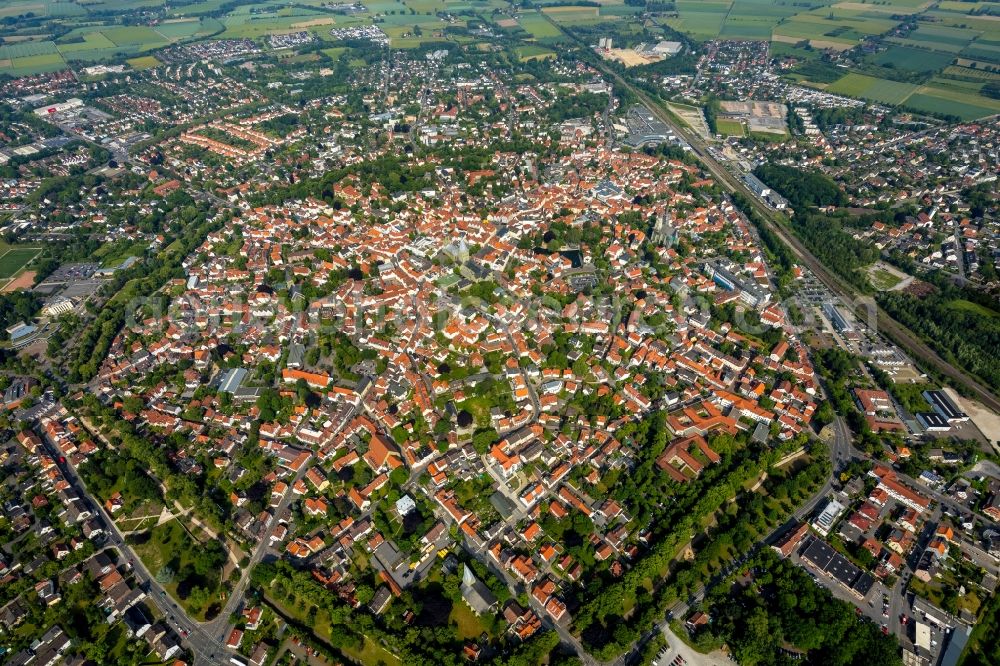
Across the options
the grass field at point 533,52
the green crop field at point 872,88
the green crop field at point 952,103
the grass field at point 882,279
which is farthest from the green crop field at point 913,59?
the grass field at point 882,279

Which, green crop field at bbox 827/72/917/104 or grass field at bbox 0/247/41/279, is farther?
green crop field at bbox 827/72/917/104

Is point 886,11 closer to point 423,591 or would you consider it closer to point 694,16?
point 694,16

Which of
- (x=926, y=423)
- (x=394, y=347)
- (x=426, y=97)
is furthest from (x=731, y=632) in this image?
(x=426, y=97)

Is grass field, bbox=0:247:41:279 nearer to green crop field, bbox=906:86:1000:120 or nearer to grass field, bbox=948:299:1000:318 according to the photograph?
grass field, bbox=948:299:1000:318

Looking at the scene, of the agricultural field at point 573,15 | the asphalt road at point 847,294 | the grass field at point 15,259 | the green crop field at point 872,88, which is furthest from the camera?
the agricultural field at point 573,15

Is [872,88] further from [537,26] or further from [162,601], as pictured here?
[162,601]

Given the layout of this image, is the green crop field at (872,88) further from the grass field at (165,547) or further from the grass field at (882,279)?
the grass field at (165,547)

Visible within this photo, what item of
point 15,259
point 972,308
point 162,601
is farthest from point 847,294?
point 15,259

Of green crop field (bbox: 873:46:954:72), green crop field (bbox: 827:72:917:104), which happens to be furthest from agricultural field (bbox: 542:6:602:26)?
green crop field (bbox: 873:46:954:72)
